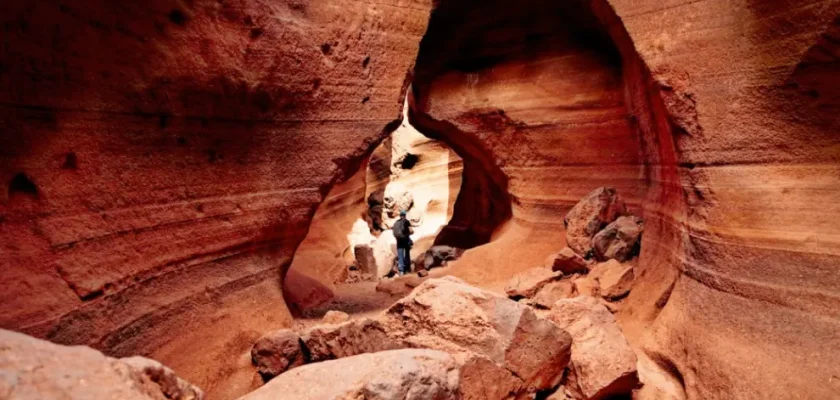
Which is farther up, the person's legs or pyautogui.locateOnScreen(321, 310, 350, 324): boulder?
pyautogui.locateOnScreen(321, 310, 350, 324): boulder

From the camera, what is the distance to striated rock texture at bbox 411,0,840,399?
289 centimetres

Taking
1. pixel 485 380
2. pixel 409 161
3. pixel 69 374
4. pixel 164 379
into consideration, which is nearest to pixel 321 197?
pixel 485 380

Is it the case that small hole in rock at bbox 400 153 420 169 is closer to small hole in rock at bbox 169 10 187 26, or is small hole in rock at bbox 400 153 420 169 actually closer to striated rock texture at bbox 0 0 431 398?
striated rock texture at bbox 0 0 431 398

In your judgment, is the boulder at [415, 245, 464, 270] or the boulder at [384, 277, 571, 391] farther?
Result: the boulder at [415, 245, 464, 270]

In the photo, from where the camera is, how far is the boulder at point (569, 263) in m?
4.95

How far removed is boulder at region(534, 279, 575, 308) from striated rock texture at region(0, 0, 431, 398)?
210 cm

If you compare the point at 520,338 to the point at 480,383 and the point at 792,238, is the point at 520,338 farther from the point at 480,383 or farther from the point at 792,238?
the point at 792,238

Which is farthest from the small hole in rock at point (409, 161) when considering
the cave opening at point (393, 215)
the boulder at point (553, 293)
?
the boulder at point (553, 293)

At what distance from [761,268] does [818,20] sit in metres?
1.45

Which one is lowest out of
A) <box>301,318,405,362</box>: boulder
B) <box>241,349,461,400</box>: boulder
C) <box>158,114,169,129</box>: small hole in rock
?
<box>301,318,405,362</box>: boulder

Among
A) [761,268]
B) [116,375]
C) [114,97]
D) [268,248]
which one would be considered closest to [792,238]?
[761,268]

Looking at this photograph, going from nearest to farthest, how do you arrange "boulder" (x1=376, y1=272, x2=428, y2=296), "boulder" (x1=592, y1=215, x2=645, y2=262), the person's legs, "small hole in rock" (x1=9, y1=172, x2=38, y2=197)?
"small hole in rock" (x1=9, y1=172, x2=38, y2=197) < "boulder" (x1=592, y1=215, x2=645, y2=262) < "boulder" (x1=376, y1=272, x2=428, y2=296) < the person's legs

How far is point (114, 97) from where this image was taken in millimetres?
3039

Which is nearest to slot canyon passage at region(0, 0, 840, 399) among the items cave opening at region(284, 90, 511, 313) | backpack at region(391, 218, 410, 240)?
cave opening at region(284, 90, 511, 313)
